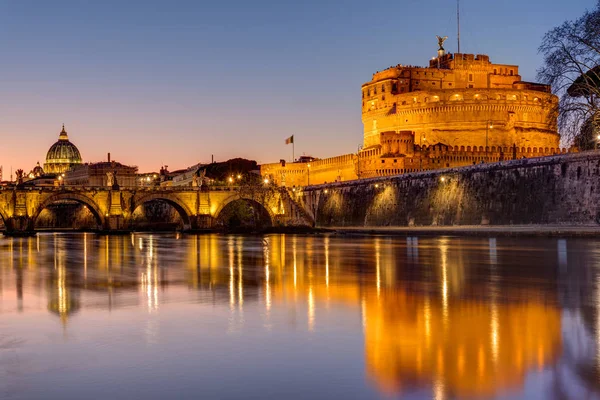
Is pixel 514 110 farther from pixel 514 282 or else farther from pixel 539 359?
pixel 539 359

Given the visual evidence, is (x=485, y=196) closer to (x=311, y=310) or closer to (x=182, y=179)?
(x=311, y=310)

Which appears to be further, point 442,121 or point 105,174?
point 105,174

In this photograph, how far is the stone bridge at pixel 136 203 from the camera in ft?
247

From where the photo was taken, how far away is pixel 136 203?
84.0 meters

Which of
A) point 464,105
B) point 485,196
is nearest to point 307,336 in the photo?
point 485,196

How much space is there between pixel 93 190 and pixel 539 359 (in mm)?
76494

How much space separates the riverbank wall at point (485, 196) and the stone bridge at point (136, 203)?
13.2 metres

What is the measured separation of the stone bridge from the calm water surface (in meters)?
58.5

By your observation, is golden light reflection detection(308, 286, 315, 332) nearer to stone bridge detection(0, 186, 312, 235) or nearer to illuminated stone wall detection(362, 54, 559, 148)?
stone bridge detection(0, 186, 312, 235)

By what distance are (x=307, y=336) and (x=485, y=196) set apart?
44523mm

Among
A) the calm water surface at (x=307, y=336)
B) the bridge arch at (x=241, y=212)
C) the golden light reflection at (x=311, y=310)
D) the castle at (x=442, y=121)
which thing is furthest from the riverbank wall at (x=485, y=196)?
the golden light reflection at (x=311, y=310)

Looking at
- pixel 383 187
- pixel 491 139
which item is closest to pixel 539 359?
pixel 383 187

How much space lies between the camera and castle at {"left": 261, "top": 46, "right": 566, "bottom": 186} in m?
87.6

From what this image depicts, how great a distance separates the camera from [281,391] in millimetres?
Result: 8172
